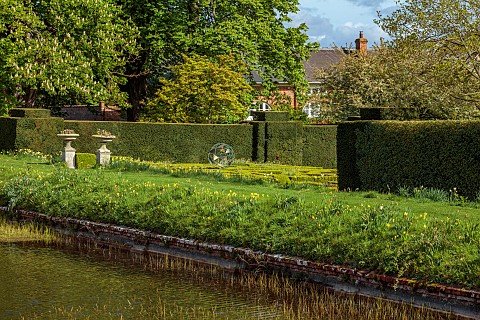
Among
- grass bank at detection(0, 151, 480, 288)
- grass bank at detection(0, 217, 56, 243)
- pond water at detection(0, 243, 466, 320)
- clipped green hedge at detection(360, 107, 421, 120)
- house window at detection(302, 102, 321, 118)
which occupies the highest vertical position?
house window at detection(302, 102, 321, 118)

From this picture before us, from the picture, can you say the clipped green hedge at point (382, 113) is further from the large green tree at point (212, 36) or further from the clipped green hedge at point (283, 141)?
the large green tree at point (212, 36)

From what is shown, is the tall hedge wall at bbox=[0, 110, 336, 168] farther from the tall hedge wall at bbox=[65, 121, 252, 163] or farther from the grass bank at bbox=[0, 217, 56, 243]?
the grass bank at bbox=[0, 217, 56, 243]

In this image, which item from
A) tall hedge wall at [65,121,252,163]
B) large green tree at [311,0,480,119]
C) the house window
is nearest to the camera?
large green tree at [311,0,480,119]

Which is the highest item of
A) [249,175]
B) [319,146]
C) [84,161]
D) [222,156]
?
[319,146]

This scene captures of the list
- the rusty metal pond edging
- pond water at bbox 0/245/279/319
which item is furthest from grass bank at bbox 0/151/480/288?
pond water at bbox 0/245/279/319

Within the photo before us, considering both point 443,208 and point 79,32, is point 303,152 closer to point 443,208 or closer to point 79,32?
point 79,32

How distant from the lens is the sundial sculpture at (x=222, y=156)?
31289 millimetres

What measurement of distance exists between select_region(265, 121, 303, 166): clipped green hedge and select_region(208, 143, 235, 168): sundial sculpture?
186 inches

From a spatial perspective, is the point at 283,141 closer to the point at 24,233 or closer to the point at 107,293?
the point at 24,233

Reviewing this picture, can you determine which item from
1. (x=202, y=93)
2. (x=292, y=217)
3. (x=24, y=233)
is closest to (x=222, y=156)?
(x=202, y=93)

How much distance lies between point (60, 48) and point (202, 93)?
7.22 meters

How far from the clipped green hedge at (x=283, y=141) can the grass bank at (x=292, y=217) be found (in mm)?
16476

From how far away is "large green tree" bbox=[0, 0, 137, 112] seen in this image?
35.5 meters

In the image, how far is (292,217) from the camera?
44.9ft
